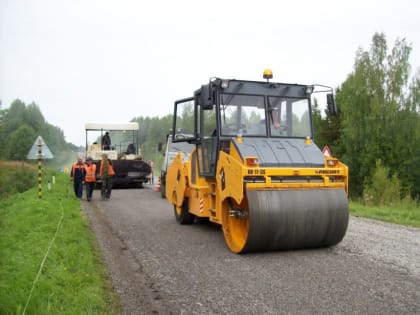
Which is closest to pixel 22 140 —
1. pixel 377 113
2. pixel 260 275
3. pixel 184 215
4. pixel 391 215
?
pixel 377 113

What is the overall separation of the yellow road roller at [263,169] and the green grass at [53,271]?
2075mm

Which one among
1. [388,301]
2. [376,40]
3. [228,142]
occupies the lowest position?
[388,301]

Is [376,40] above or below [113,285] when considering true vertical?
above

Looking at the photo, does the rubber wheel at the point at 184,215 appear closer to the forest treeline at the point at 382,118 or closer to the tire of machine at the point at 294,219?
the tire of machine at the point at 294,219

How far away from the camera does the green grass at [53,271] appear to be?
434cm

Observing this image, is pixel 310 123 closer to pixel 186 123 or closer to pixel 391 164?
pixel 186 123

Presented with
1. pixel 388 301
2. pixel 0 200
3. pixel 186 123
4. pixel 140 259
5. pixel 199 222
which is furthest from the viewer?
pixel 0 200

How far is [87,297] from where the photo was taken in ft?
14.9

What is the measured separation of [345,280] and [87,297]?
2.81m

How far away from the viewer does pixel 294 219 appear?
6.44 metres

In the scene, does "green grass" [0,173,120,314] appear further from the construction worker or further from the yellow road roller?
the construction worker

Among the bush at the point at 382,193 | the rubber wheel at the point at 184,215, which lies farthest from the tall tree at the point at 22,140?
the rubber wheel at the point at 184,215

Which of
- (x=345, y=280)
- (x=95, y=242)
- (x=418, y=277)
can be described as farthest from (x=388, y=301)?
(x=95, y=242)

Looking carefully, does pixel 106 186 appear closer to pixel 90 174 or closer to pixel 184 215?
pixel 90 174
